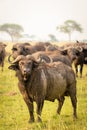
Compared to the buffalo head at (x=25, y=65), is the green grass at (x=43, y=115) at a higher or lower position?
lower

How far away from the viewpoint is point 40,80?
8.88 m

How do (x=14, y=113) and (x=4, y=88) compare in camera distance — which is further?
(x=4, y=88)

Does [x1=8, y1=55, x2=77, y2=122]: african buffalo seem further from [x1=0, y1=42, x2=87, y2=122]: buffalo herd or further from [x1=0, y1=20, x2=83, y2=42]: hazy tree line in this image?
[x1=0, y1=20, x2=83, y2=42]: hazy tree line

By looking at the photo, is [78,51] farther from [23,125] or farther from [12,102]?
[23,125]

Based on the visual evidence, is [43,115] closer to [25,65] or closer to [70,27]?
[25,65]

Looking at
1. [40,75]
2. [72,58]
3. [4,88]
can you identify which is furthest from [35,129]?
[72,58]

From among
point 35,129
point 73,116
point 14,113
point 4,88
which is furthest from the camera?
point 4,88

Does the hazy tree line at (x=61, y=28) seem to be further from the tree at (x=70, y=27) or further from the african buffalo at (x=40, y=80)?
the african buffalo at (x=40, y=80)

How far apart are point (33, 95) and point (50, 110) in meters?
2.35

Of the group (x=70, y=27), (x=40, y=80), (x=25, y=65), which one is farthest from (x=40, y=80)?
(x=70, y=27)

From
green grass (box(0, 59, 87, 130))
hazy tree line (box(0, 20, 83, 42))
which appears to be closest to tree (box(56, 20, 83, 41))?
hazy tree line (box(0, 20, 83, 42))

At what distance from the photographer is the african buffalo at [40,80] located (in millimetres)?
8609

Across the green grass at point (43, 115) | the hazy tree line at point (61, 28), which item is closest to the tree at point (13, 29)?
the hazy tree line at point (61, 28)

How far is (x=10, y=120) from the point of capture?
31.9ft
